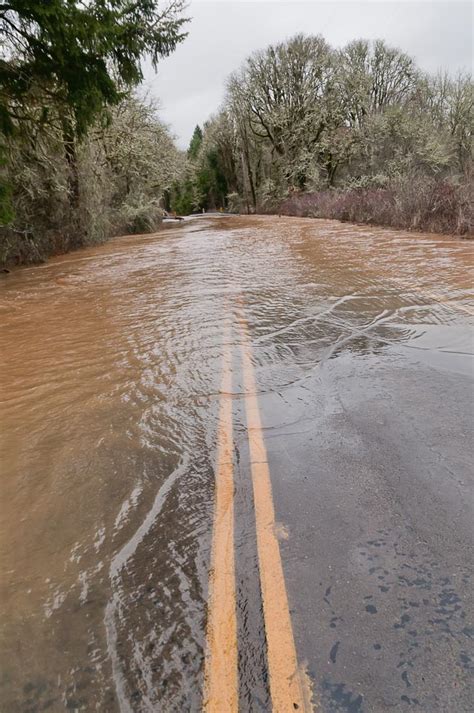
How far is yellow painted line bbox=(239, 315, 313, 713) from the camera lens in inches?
61.7

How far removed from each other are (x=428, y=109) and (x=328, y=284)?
3447 cm

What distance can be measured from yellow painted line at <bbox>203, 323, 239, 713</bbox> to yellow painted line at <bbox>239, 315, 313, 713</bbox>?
0.14 m

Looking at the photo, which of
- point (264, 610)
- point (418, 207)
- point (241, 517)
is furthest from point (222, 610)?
point (418, 207)

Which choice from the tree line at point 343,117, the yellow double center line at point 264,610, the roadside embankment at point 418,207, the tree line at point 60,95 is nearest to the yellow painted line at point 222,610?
the yellow double center line at point 264,610

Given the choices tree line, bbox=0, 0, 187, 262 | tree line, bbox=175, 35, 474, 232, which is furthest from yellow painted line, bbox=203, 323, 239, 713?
tree line, bbox=175, 35, 474, 232

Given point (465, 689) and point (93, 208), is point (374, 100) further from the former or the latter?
point (465, 689)

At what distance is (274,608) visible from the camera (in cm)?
190

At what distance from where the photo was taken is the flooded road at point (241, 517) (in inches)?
65.7

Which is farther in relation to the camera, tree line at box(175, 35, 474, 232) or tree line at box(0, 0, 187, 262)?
tree line at box(175, 35, 474, 232)

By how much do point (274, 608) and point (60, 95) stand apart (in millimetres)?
10725

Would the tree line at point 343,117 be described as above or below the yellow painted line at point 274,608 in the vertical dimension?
above

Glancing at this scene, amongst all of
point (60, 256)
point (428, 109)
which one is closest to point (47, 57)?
point (60, 256)

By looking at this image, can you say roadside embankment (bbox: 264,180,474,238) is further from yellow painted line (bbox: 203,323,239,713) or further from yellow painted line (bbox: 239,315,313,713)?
yellow painted line (bbox: 203,323,239,713)

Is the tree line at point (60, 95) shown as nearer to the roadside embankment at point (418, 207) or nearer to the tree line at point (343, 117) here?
the roadside embankment at point (418, 207)
